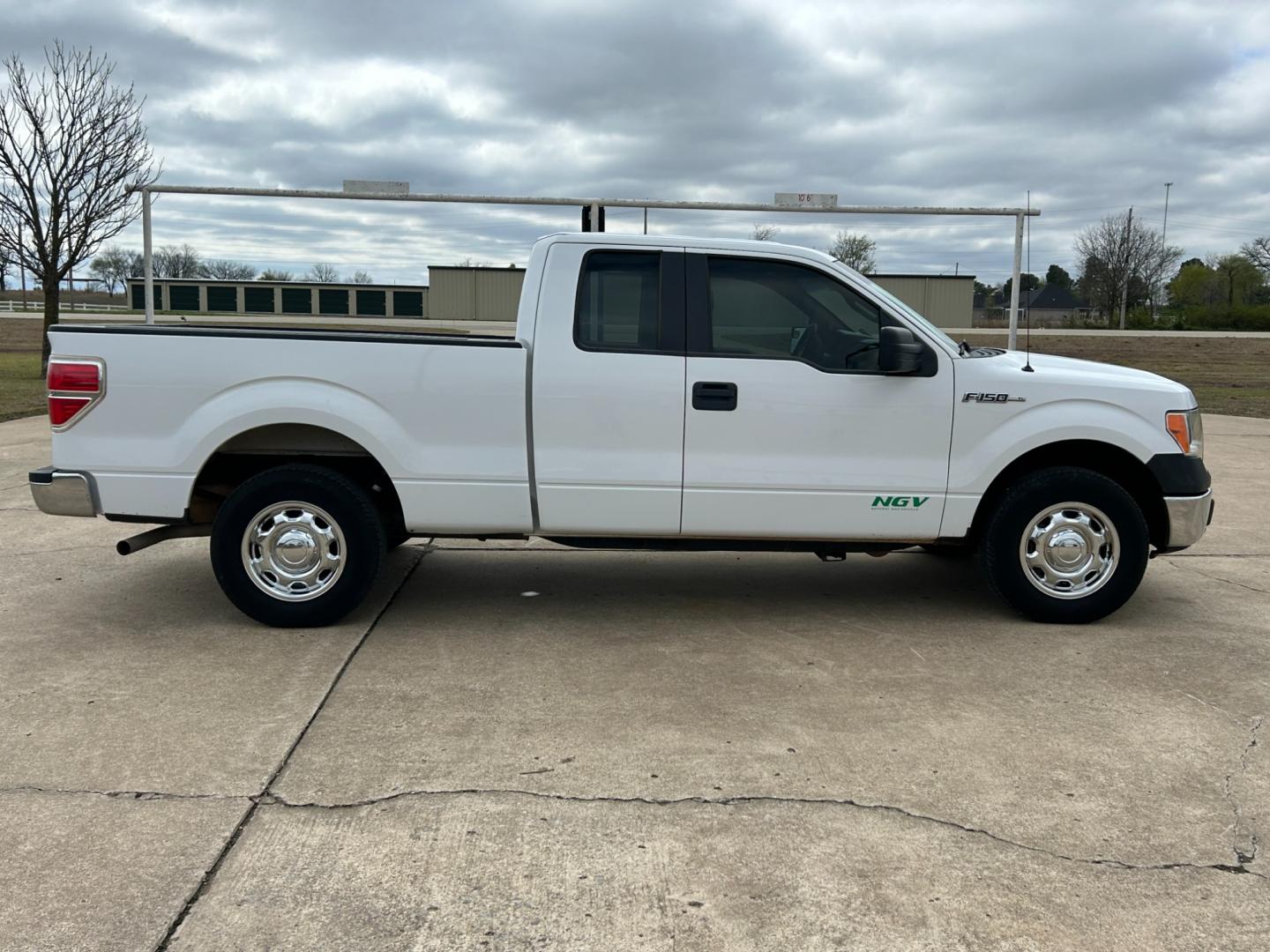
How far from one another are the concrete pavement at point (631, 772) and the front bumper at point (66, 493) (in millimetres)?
635

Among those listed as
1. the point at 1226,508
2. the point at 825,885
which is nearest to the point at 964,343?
the point at 825,885

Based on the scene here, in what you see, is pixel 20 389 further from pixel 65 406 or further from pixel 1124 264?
pixel 1124 264

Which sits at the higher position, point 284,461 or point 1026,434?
point 1026,434

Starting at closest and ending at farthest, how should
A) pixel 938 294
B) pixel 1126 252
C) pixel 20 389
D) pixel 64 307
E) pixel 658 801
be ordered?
pixel 658 801
pixel 938 294
pixel 20 389
pixel 64 307
pixel 1126 252

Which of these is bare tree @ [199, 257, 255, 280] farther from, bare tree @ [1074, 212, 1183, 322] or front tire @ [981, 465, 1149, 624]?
bare tree @ [1074, 212, 1183, 322]

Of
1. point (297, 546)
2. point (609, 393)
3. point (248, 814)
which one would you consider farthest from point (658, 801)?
point (297, 546)

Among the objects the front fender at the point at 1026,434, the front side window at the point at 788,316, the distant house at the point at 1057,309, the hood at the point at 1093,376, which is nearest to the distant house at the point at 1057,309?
the distant house at the point at 1057,309

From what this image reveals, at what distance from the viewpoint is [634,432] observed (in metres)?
5.09

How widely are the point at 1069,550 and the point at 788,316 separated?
1873 millimetres

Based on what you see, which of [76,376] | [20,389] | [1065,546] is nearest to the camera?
[76,376]

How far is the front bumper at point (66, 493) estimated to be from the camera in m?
5.03

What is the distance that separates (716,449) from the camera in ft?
16.8

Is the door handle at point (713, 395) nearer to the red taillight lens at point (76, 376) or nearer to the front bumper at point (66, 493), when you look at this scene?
the red taillight lens at point (76, 376)

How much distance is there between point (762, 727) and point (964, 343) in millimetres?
2657
